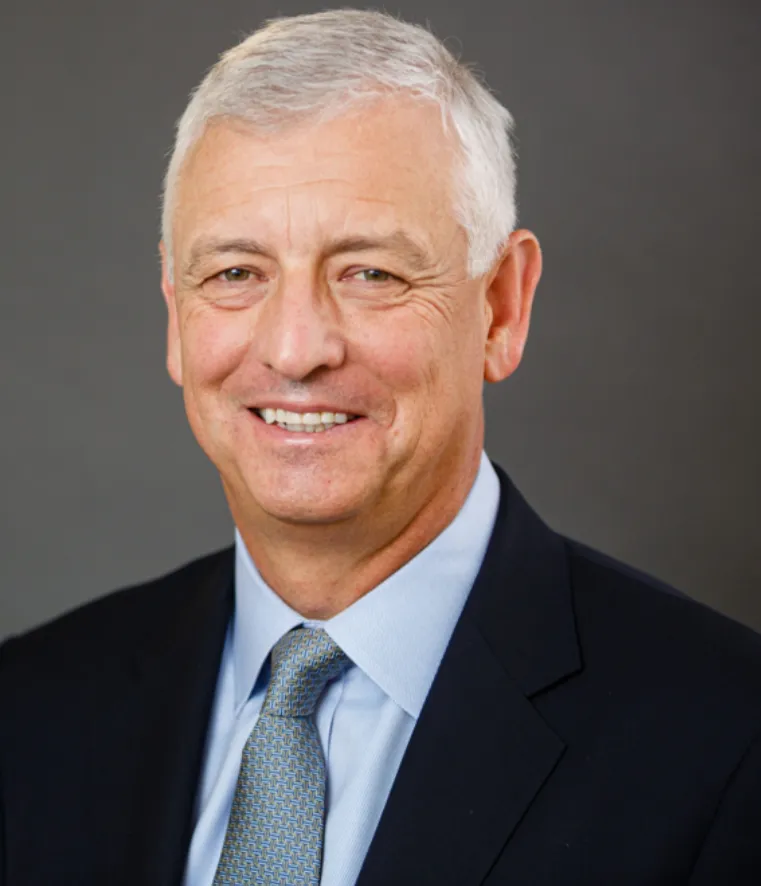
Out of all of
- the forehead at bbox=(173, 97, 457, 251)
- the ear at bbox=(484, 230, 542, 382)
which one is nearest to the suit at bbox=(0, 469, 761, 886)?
the ear at bbox=(484, 230, 542, 382)

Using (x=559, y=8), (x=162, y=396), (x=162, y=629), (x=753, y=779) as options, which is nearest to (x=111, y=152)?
(x=162, y=396)

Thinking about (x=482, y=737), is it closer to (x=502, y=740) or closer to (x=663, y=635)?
(x=502, y=740)

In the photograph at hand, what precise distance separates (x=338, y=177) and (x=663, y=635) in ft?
3.26

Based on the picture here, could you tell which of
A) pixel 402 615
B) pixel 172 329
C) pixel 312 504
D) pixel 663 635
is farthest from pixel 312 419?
pixel 663 635

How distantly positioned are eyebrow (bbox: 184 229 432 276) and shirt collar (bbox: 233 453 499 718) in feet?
1.61

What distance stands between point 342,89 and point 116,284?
6.90ft

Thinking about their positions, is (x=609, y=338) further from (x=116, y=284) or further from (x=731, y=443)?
(x=116, y=284)

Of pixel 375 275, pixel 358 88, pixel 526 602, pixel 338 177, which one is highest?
pixel 358 88

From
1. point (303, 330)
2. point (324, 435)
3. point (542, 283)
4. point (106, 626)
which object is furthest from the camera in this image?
point (542, 283)

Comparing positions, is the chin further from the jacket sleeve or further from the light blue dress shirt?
the jacket sleeve

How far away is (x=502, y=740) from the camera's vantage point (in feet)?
8.41

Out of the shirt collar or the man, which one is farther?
the shirt collar

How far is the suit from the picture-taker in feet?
8.03

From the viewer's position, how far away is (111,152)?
453cm
